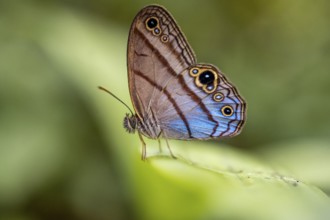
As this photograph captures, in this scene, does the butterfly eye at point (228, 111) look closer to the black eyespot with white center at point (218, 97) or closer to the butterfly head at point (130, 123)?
the black eyespot with white center at point (218, 97)

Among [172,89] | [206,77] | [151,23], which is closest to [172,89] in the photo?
[172,89]

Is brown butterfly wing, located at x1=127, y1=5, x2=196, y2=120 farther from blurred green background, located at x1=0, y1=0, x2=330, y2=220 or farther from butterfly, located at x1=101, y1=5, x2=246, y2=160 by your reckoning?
blurred green background, located at x1=0, y1=0, x2=330, y2=220

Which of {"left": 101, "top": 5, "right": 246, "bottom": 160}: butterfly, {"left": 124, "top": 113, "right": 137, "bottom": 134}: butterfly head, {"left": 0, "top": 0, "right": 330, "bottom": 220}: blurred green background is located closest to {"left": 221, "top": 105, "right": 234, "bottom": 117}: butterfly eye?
{"left": 101, "top": 5, "right": 246, "bottom": 160}: butterfly

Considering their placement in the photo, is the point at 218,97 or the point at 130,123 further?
the point at 218,97

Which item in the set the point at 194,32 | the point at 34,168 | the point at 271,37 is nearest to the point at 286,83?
the point at 271,37

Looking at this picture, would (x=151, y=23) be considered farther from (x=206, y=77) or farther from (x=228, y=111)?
(x=228, y=111)

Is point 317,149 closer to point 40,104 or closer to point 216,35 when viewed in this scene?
point 216,35

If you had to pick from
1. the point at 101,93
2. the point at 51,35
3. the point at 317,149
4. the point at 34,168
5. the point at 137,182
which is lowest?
the point at 317,149
